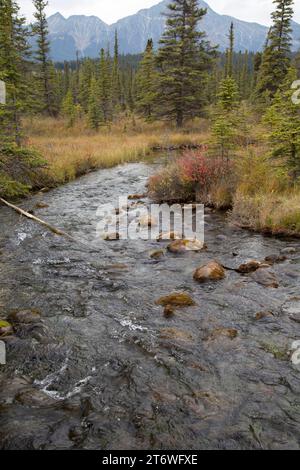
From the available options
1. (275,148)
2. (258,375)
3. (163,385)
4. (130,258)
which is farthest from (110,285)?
(275,148)

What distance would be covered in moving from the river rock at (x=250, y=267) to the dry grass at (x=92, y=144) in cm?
900

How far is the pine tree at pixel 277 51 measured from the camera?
28.0 m

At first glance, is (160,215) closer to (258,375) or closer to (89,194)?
(89,194)

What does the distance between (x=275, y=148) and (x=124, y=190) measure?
20.7 ft

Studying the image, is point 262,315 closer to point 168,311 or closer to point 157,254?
point 168,311

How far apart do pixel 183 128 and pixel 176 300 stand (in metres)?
28.3

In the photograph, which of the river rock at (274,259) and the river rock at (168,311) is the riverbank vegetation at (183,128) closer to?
the river rock at (274,259)

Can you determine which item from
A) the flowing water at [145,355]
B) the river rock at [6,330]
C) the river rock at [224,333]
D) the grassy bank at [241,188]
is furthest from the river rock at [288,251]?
the river rock at [6,330]

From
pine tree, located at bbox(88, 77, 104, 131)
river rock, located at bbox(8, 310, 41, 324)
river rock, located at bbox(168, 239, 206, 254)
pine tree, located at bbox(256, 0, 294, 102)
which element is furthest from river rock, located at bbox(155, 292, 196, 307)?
pine tree, located at bbox(88, 77, 104, 131)

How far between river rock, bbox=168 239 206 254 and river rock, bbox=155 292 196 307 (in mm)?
2193

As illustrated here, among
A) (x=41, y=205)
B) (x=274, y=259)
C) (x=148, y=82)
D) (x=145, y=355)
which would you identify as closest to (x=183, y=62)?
(x=148, y=82)

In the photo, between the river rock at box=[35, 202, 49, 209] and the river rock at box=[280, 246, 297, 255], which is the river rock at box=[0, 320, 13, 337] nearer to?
the river rock at box=[280, 246, 297, 255]

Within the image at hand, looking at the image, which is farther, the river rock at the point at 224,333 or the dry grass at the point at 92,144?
the dry grass at the point at 92,144
